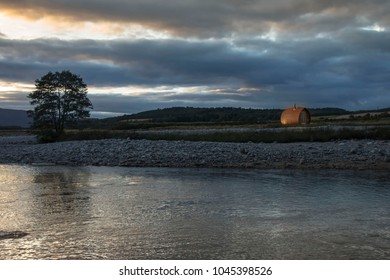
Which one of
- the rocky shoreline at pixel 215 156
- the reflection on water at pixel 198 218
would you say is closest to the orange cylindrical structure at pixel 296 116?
the rocky shoreline at pixel 215 156

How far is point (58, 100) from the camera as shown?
61562mm

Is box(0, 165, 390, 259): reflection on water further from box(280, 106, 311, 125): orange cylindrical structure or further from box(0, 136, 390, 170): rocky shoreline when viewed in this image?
box(280, 106, 311, 125): orange cylindrical structure

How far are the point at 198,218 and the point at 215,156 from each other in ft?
64.5

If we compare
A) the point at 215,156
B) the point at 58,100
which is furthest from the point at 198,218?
the point at 58,100

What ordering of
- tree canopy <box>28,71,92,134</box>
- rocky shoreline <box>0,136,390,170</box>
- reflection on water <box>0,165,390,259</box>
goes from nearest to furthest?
reflection on water <box>0,165,390,259</box> < rocky shoreline <box>0,136,390,170</box> < tree canopy <box>28,71,92,134</box>

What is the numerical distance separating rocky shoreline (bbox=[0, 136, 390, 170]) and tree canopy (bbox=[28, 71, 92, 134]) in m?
20.0

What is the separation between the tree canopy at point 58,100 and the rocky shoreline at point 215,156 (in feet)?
65.7

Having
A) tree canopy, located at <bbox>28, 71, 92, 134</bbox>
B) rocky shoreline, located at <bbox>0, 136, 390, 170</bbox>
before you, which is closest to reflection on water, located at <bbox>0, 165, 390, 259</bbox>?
rocky shoreline, located at <bbox>0, 136, 390, 170</bbox>

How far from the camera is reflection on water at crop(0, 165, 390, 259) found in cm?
956

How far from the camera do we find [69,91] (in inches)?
2442

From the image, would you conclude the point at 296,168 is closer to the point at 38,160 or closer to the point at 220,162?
the point at 220,162

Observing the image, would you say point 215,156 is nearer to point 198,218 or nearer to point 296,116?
point 198,218

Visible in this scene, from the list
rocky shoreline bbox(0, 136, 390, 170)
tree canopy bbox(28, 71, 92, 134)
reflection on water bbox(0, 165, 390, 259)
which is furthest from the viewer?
tree canopy bbox(28, 71, 92, 134)

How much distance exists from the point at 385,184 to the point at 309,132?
2372cm
